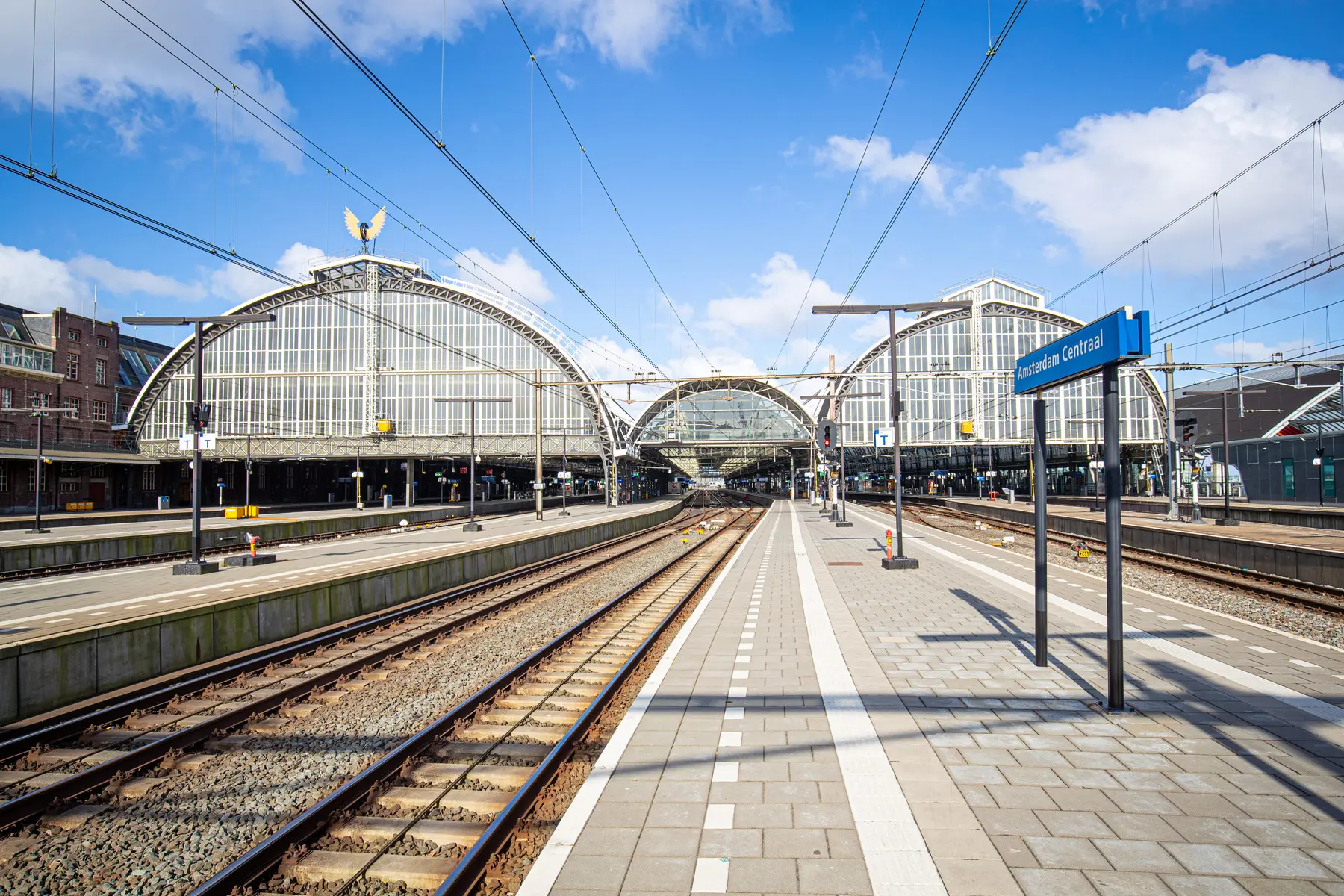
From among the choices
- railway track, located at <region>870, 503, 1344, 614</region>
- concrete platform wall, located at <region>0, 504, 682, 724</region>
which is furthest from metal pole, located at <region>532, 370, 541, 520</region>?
railway track, located at <region>870, 503, 1344, 614</region>

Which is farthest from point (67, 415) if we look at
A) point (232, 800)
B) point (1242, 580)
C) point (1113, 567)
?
point (1242, 580)

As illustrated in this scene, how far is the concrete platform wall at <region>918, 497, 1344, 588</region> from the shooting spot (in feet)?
52.1

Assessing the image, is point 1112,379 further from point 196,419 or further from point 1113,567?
point 196,419

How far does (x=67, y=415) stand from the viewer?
55500 millimetres

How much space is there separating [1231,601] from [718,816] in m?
14.2

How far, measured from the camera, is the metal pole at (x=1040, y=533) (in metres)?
8.45

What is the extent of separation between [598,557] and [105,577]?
14.0 metres

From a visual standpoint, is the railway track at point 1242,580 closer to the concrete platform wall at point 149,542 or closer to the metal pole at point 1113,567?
the metal pole at point 1113,567

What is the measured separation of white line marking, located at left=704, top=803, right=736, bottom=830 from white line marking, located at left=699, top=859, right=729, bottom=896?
437mm

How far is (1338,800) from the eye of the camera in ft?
16.2

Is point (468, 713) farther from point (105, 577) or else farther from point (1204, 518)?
point (1204, 518)

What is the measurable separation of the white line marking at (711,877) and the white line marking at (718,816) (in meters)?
0.44

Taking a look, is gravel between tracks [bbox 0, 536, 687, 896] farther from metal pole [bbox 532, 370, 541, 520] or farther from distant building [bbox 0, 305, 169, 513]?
distant building [bbox 0, 305, 169, 513]

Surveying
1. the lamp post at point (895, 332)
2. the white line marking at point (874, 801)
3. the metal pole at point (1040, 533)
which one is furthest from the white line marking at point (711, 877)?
the lamp post at point (895, 332)
